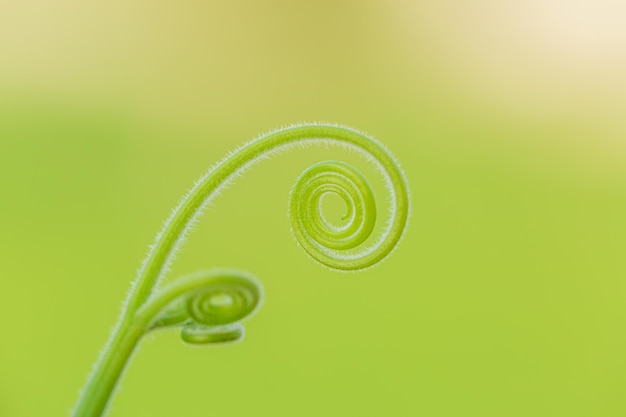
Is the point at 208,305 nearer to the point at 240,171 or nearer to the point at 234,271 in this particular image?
the point at 234,271

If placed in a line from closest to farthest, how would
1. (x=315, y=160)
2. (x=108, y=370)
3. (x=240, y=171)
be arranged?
→ 1. (x=108, y=370)
2. (x=240, y=171)
3. (x=315, y=160)

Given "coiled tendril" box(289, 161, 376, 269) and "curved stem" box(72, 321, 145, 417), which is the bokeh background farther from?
"curved stem" box(72, 321, 145, 417)

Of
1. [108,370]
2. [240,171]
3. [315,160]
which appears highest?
[315,160]

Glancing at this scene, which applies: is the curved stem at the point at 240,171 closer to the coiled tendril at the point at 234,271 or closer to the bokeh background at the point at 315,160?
the coiled tendril at the point at 234,271

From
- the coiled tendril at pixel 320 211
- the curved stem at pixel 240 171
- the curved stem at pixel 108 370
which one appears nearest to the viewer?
the curved stem at pixel 108 370

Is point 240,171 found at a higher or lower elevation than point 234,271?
higher

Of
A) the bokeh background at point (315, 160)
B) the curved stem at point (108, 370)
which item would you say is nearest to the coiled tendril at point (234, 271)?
the curved stem at point (108, 370)

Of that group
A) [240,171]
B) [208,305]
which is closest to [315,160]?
[240,171]
